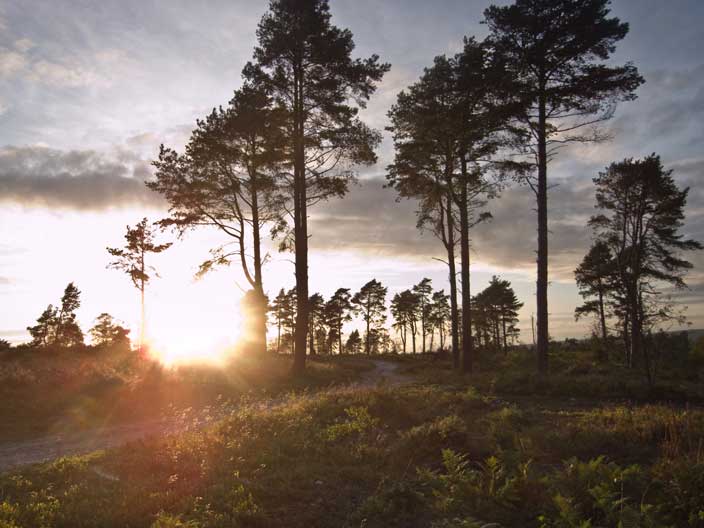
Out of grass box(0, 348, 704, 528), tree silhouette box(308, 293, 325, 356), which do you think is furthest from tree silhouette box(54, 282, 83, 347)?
grass box(0, 348, 704, 528)

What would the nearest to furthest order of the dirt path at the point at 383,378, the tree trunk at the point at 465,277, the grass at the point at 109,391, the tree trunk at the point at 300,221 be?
the grass at the point at 109,391 → the tree trunk at the point at 300,221 → the dirt path at the point at 383,378 → the tree trunk at the point at 465,277

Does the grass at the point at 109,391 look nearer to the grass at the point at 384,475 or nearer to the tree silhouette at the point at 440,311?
the grass at the point at 384,475

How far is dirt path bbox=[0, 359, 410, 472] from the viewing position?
332 inches

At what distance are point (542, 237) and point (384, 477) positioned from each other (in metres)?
12.3

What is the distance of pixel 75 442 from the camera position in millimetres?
9680

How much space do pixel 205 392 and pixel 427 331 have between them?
6155cm

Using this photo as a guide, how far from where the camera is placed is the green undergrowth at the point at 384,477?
4.86m

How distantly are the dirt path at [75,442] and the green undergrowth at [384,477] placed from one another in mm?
1807

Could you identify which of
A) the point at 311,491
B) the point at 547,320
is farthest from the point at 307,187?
the point at 311,491

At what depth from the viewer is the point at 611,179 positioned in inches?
1070

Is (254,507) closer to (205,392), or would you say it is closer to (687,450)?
(687,450)

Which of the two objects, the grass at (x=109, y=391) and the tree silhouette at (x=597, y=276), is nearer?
the grass at (x=109, y=391)

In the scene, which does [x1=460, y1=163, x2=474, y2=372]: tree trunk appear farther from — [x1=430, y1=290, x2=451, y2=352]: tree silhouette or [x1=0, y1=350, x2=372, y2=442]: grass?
[x1=430, y1=290, x2=451, y2=352]: tree silhouette

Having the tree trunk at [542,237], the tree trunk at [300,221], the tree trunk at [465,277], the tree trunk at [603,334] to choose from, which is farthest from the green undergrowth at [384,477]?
the tree trunk at [603,334]
